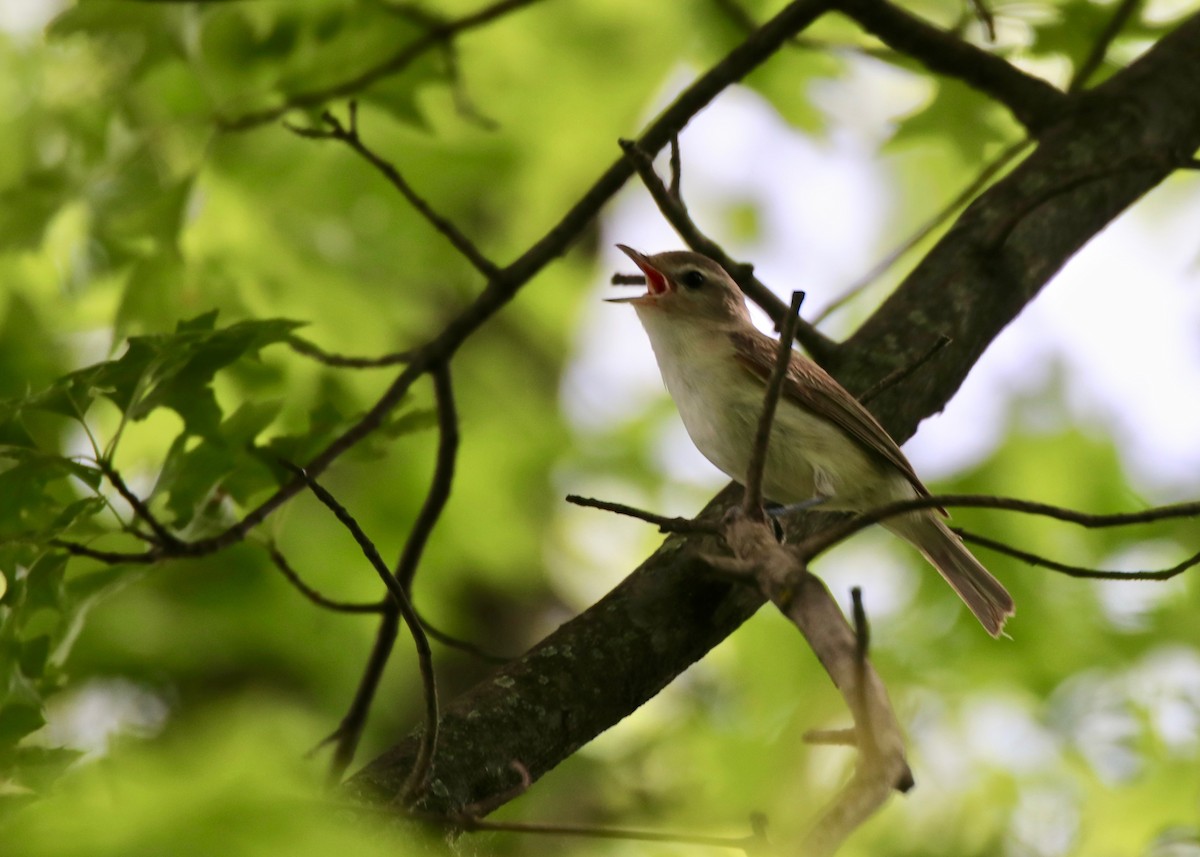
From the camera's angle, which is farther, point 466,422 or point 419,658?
point 466,422

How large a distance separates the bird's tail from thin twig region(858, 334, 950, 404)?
928mm

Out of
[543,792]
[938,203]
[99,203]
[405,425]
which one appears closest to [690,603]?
[405,425]

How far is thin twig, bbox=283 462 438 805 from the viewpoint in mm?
2207

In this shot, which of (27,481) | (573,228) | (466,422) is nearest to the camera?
(27,481)

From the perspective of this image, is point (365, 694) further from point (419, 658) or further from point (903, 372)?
point (903, 372)

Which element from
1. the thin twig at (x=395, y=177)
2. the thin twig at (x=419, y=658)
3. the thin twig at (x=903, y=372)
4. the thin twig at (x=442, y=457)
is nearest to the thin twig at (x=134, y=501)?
the thin twig at (x=419, y=658)

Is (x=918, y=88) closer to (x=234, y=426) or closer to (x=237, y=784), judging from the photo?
(x=234, y=426)

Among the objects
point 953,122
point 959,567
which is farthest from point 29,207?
point 959,567

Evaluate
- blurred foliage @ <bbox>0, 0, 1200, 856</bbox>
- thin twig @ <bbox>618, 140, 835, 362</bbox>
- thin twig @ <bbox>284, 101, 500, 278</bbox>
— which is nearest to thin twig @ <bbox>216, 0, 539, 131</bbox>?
blurred foliage @ <bbox>0, 0, 1200, 856</bbox>

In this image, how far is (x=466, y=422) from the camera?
6.45 meters

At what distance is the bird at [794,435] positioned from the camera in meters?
3.95

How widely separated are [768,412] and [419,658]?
2.48 ft

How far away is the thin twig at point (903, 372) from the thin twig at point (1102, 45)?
1591 mm

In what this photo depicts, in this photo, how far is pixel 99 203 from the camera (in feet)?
15.8
